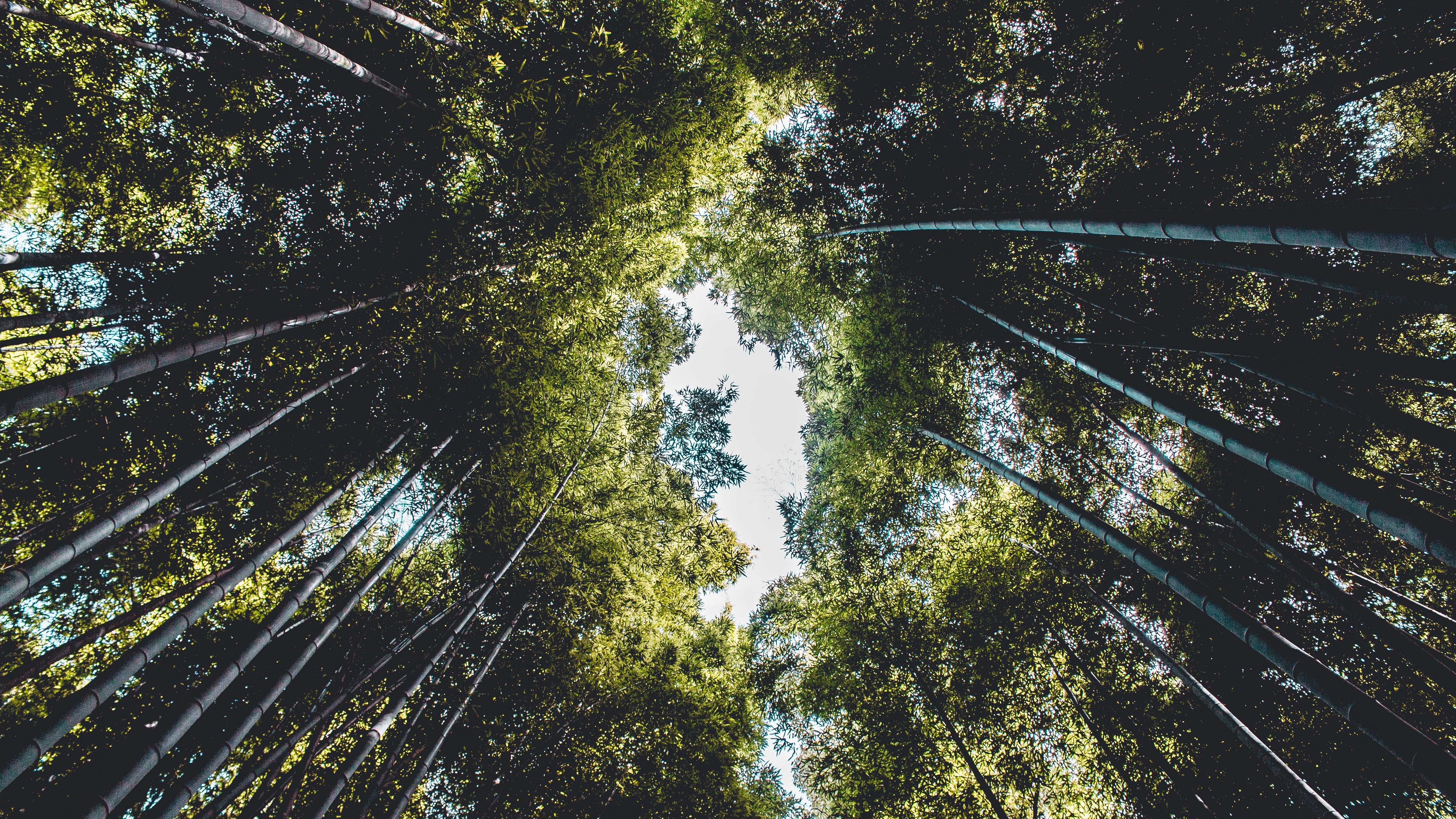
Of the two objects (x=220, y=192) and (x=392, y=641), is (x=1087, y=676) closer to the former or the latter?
(x=392, y=641)

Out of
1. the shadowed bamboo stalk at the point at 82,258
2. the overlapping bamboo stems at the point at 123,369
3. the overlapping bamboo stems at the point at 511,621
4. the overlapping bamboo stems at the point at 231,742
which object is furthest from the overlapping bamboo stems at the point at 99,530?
the shadowed bamboo stalk at the point at 82,258

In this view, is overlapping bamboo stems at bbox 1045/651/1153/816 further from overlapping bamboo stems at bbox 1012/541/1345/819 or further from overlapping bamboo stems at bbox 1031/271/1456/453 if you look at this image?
overlapping bamboo stems at bbox 1031/271/1456/453

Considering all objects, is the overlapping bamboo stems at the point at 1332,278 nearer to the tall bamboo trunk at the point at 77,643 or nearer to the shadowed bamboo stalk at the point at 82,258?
the tall bamboo trunk at the point at 77,643

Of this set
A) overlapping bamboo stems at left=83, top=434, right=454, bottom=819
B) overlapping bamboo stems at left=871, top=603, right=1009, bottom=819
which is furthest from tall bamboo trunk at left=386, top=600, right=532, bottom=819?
overlapping bamboo stems at left=871, top=603, right=1009, bottom=819

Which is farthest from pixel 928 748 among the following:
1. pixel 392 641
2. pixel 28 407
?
pixel 28 407

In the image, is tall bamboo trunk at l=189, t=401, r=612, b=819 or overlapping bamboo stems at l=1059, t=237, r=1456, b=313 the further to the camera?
tall bamboo trunk at l=189, t=401, r=612, b=819

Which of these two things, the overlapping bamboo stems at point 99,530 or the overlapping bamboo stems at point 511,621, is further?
the overlapping bamboo stems at point 511,621

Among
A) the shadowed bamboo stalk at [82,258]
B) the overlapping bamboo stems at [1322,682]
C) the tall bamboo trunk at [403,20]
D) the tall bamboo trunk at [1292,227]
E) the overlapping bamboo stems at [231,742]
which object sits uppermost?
the tall bamboo trunk at [403,20]
